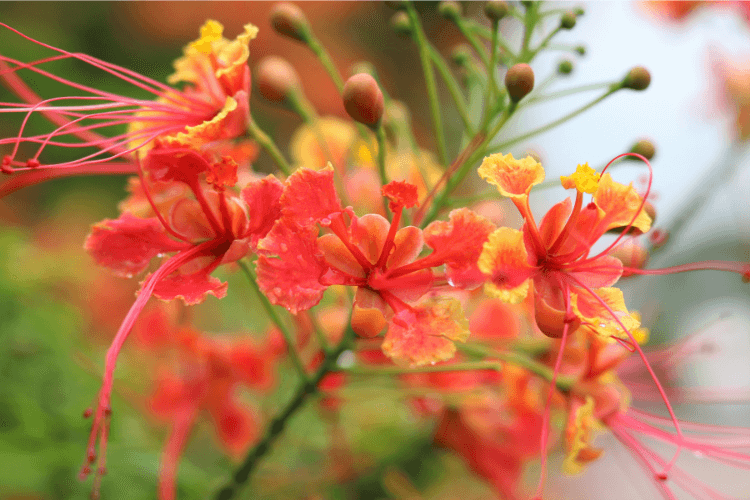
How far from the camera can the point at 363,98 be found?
2.58 ft

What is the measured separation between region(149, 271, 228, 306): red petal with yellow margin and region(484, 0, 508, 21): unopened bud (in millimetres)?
592

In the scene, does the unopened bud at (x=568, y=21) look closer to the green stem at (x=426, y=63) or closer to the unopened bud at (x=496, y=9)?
the unopened bud at (x=496, y=9)

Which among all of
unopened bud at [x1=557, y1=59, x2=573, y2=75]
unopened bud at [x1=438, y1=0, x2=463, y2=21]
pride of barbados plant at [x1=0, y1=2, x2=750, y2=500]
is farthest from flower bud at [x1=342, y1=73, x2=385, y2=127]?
unopened bud at [x1=557, y1=59, x2=573, y2=75]

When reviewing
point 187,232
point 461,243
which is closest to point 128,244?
point 187,232

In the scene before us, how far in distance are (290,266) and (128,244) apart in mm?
275

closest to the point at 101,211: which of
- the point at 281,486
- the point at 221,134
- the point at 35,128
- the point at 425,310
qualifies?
the point at 35,128

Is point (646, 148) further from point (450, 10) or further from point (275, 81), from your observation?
point (275, 81)

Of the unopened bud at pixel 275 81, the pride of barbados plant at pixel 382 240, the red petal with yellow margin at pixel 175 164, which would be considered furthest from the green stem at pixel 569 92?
the red petal with yellow margin at pixel 175 164

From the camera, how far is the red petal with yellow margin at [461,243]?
0.71m

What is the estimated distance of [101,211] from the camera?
2.72m

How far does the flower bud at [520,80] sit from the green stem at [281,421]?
17.8 inches

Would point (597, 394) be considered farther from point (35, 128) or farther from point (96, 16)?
point (96, 16)

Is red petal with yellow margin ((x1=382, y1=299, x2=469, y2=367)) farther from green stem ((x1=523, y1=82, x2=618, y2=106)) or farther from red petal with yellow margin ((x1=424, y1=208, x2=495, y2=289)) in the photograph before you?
green stem ((x1=523, y1=82, x2=618, y2=106))

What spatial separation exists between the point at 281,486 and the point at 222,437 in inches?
7.7
